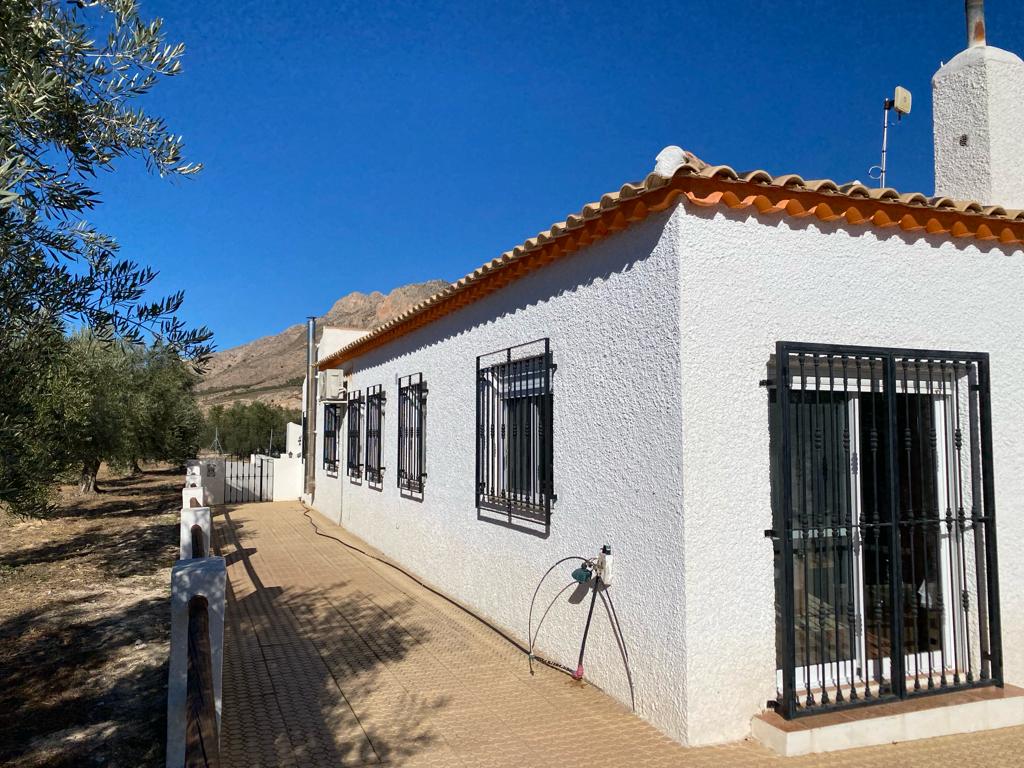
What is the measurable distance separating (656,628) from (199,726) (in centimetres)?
261

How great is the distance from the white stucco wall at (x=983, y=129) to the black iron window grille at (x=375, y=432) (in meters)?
7.60

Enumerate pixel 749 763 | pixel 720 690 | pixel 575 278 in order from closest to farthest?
pixel 749 763 < pixel 720 690 < pixel 575 278

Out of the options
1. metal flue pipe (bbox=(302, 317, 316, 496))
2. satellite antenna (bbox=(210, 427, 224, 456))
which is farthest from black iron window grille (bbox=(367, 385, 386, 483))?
satellite antenna (bbox=(210, 427, 224, 456))

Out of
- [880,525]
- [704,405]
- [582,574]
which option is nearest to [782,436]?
[704,405]

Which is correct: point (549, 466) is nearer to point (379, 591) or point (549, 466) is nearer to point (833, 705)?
point (833, 705)

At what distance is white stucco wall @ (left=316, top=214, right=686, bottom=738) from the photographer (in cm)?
411

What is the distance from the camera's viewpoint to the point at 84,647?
5840mm

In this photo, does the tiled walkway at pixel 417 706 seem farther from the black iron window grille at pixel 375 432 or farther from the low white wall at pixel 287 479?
the low white wall at pixel 287 479

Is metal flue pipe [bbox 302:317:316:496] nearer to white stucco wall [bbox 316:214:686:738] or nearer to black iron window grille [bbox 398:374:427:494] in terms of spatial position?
black iron window grille [bbox 398:374:427:494]

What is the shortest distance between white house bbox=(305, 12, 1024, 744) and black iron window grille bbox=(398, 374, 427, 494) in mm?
3112

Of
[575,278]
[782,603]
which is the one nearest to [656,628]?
[782,603]

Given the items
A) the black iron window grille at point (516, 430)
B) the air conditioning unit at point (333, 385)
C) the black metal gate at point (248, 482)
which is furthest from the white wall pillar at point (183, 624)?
the black metal gate at point (248, 482)

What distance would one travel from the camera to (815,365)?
165 inches

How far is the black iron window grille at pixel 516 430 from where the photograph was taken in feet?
18.5
